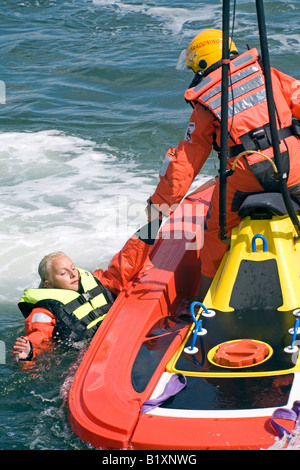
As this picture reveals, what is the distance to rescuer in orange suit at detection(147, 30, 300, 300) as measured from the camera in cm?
349

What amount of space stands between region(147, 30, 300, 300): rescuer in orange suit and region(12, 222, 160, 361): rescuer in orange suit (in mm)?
408

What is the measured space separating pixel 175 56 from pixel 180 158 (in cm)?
707

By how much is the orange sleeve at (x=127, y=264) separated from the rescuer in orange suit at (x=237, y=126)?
434 millimetres

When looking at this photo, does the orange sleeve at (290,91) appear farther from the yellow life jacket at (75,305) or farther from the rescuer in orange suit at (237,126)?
the yellow life jacket at (75,305)

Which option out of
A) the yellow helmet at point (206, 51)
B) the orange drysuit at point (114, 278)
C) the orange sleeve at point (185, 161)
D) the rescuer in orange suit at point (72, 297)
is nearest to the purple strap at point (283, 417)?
the orange sleeve at point (185, 161)

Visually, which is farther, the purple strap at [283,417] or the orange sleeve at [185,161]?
the orange sleeve at [185,161]

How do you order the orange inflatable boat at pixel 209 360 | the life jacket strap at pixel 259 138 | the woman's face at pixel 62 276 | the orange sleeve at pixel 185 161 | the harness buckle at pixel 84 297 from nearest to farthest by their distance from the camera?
the orange inflatable boat at pixel 209 360 → the life jacket strap at pixel 259 138 → the orange sleeve at pixel 185 161 → the harness buckle at pixel 84 297 → the woman's face at pixel 62 276

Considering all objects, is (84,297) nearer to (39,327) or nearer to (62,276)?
(62,276)

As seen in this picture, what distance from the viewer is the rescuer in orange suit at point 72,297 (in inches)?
155

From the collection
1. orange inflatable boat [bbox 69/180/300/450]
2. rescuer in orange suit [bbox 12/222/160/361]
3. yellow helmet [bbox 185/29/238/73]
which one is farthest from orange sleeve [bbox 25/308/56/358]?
yellow helmet [bbox 185/29/238/73]

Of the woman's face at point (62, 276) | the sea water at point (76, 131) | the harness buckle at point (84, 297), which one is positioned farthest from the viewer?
the woman's face at point (62, 276)

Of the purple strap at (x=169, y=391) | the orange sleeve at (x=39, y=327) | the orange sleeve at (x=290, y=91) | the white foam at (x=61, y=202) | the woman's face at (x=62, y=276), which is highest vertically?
the orange sleeve at (x=290, y=91)

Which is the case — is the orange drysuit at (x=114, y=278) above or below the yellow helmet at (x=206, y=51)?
below

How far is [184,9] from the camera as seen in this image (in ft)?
41.7
